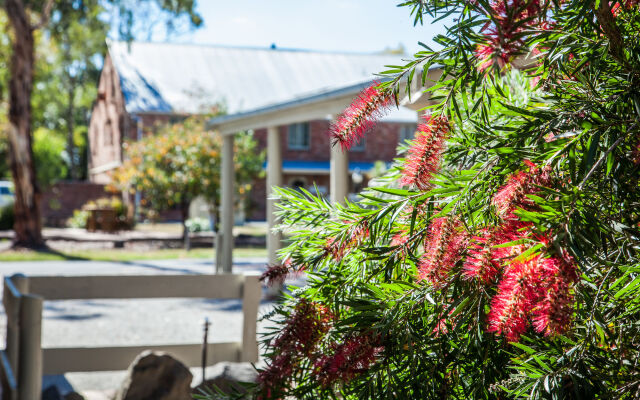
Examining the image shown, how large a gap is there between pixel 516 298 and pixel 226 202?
12.5 m

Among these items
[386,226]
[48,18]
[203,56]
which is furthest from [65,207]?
[386,226]

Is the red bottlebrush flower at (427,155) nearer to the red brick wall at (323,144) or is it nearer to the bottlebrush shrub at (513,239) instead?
the bottlebrush shrub at (513,239)

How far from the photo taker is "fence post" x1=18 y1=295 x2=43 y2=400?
152 inches

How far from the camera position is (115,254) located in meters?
20.5

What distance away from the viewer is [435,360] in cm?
111

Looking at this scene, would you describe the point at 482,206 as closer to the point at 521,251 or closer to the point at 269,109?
the point at 521,251

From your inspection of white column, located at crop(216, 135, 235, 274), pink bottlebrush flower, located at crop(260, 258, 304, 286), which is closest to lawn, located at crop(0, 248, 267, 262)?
white column, located at crop(216, 135, 235, 274)

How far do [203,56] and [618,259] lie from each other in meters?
35.7

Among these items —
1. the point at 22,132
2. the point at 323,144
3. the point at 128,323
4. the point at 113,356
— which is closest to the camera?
the point at 113,356

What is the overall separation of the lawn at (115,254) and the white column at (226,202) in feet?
20.8

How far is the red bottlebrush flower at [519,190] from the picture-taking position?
3.18ft

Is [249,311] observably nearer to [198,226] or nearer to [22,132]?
[22,132]

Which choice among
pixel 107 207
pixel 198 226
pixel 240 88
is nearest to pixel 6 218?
pixel 107 207

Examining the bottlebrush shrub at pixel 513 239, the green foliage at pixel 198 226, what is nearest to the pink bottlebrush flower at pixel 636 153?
the bottlebrush shrub at pixel 513 239
